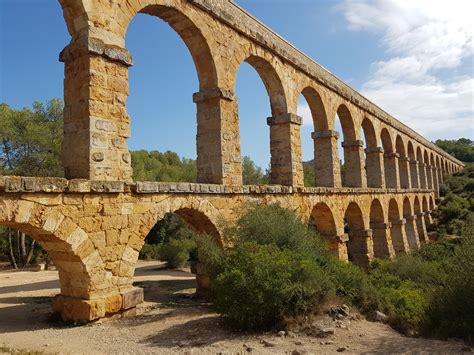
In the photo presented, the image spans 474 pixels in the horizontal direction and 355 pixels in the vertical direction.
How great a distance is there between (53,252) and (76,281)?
1.65 ft

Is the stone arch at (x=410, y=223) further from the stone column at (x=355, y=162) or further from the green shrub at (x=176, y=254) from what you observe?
the green shrub at (x=176, y=254)

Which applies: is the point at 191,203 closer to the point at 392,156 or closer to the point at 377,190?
the point at 377,190

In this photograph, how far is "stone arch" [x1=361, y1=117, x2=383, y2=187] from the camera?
54.0 feet

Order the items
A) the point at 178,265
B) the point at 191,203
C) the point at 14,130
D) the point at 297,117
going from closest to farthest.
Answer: the point at 191,203 < the point at 297,117 < the point at 178,265 < the point at 14,130

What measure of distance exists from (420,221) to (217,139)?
743 inches

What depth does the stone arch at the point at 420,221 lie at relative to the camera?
22.3 metres

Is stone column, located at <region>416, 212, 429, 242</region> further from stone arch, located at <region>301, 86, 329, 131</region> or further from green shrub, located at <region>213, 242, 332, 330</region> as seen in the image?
green shrub, located at <region>213, 242, 332, 330</region>

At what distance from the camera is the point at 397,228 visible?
1800 centimetres

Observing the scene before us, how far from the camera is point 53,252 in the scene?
5.21 meters

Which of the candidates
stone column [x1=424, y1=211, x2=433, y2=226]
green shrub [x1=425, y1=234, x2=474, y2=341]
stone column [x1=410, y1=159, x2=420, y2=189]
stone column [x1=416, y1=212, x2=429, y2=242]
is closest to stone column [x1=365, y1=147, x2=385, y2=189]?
stone column [x1=416, y1=212, x2=429, y2=242]

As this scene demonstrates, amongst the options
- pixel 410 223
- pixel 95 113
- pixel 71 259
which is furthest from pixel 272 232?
pixel 410 223

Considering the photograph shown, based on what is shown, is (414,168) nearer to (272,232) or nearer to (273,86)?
(273,86)

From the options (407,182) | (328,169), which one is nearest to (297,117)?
(328,169)

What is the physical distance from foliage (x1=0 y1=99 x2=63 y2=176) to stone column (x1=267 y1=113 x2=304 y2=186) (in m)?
10.5
